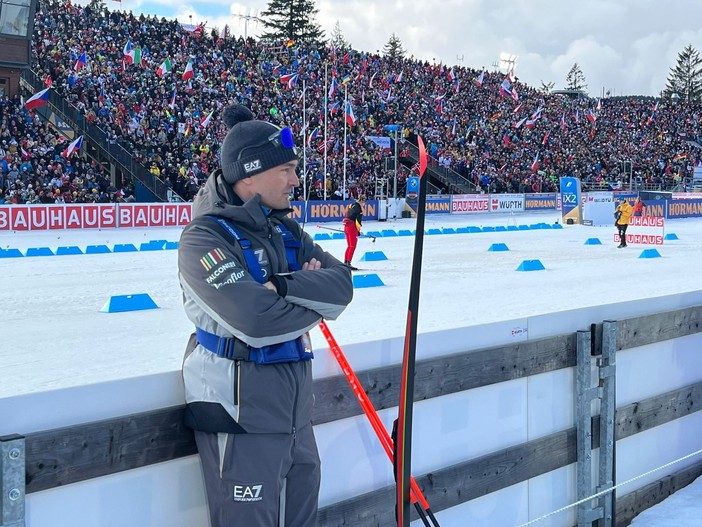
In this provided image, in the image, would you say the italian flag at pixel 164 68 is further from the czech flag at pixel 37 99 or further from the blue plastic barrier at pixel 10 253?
the blue plastic barrier at pixel 10 253

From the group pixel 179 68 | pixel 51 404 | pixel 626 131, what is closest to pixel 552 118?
pixel 626 131

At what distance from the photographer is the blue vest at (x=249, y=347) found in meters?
3.03

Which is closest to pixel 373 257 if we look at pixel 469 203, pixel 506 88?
pixel 469 203

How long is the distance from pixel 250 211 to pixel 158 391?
2.83 feet

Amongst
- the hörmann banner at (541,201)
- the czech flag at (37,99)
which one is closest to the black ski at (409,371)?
the czech flag at (37,99)

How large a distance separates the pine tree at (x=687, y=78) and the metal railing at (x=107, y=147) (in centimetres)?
9596

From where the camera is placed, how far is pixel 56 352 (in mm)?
6477

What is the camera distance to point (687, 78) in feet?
371

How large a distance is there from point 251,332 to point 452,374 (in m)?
1.95

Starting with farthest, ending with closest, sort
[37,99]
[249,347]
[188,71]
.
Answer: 1. [188,71]
2. [37,99]
3. [249,347]

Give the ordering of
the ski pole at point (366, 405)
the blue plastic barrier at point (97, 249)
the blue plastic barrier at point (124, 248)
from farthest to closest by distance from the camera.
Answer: the blue plastic barrier at point (124, 248) < the blue plastic barrier at point (97, 249) < the ski pole at point (366, 405)

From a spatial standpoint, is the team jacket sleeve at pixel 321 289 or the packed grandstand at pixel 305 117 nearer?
the team jacket sleeve at pixel 321 289

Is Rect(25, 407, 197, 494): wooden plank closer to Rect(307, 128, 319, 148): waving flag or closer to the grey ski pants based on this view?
the grey ski pants

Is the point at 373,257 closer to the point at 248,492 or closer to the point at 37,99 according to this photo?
the point at 248,492
